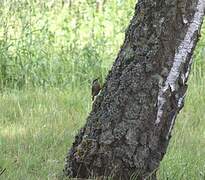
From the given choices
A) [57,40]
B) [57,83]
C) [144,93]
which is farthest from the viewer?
[57,40]

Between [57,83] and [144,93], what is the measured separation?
2654mm

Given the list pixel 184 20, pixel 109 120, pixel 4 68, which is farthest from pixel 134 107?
pixel 4 68

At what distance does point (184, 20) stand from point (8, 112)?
215cm

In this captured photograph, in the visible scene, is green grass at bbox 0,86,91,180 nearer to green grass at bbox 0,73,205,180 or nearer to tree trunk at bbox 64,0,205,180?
green grass at bbox 0,73,205,180

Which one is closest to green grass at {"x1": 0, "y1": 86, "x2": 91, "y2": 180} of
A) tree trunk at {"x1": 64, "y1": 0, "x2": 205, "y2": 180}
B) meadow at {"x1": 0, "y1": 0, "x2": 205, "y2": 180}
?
meadow at {"x1": 0, "y1": 0, "x2": 205, "y2": 180}

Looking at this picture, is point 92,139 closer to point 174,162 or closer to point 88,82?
point 174,162

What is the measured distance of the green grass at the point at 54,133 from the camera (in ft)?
12.1

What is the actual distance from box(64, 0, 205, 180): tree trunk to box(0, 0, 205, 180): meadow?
350 millimetres

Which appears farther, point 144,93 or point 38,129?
point 38,129

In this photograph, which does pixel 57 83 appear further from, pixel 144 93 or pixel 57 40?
pixel 144 93

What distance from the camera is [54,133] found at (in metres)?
4.37

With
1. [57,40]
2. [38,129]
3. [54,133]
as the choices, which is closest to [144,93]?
[54,133]

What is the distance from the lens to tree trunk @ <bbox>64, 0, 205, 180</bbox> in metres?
3.18

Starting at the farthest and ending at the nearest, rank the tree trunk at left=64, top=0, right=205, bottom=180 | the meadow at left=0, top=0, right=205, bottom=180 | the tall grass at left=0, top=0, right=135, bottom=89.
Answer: the tall grass at left=0, top=0, right=135, bottom=89
the meadow at left=0, top=0, right=205, bottom=180
the tree trunk at left=64, top=0, right=205, bottom=180
